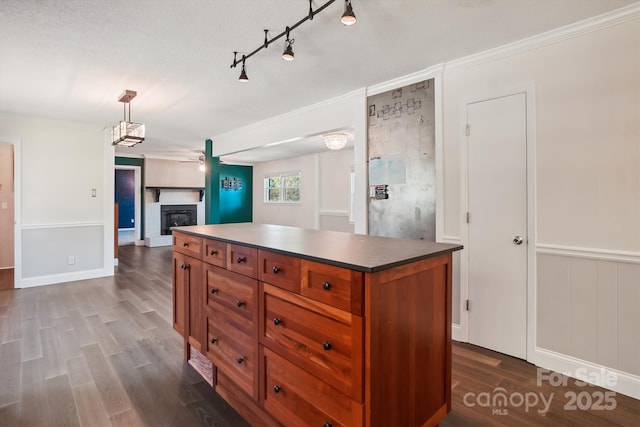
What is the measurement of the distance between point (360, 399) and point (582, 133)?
7.41 feet

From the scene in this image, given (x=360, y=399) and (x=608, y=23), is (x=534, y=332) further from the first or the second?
(x=608, y=23)

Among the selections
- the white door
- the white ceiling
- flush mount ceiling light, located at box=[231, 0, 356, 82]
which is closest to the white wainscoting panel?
the white door

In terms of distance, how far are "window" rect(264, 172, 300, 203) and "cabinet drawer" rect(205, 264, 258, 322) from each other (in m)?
6.36

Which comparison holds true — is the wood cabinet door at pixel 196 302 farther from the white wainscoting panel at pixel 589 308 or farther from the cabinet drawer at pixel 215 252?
Result: the white wainscoting panel at pixel 589 308

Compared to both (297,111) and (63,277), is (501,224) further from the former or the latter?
(63,277)

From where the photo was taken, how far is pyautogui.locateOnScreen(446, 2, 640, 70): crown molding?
204 centimetres

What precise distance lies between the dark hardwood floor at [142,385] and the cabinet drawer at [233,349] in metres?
0.24

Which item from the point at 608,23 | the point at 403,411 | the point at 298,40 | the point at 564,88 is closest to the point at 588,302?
the point at 564,88

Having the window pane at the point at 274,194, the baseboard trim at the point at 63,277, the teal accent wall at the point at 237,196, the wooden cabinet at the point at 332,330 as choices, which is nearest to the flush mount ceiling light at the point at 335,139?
the wooden cabinet at the point at 332,330

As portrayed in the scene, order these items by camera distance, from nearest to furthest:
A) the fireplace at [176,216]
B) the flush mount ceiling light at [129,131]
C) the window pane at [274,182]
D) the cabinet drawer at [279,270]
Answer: the cabinet drawer at [279,270]
the flush mount ceiling light at [129,131]
the fireplace at [176,216]
the window pane at [274,182]

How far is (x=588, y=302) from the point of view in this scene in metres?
2.20

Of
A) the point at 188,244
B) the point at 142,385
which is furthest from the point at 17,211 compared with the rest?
the point at 142,385

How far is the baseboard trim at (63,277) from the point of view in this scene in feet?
15.2

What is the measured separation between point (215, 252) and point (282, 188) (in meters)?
7.04
